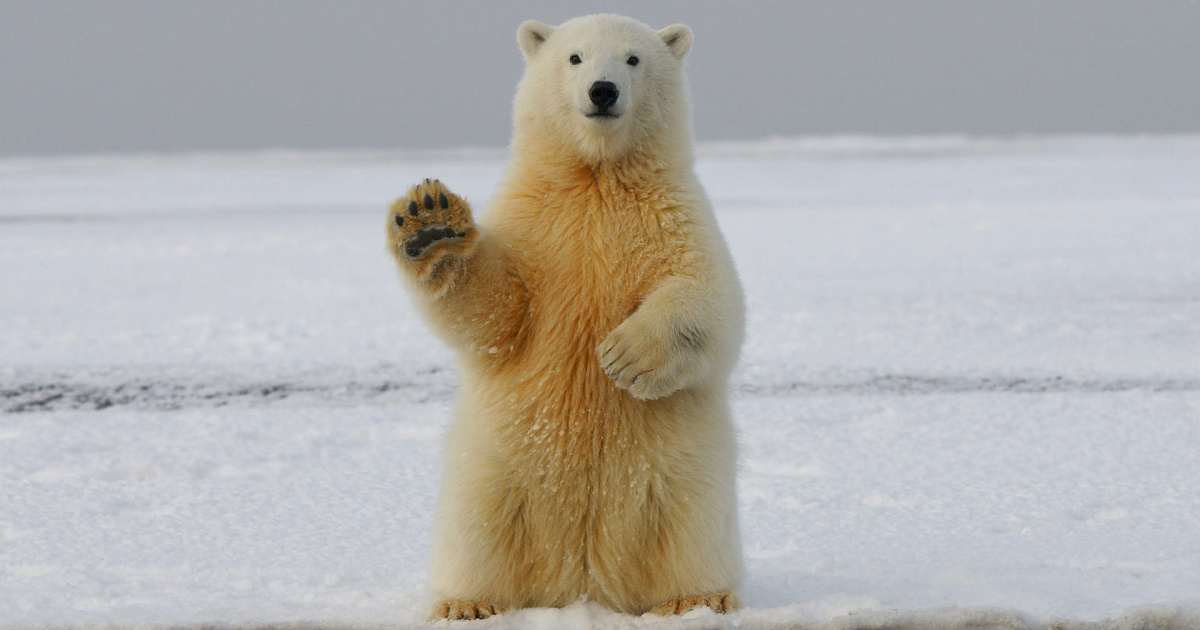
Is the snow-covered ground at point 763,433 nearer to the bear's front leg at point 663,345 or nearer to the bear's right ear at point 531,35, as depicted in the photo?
the bear's front leg at point 663,345

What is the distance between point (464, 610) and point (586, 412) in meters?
0.49

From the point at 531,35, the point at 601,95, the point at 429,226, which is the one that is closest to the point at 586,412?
the point at 429,226

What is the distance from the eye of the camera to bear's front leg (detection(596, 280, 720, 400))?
2.34 m

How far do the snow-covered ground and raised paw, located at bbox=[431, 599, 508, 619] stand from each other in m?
0.07

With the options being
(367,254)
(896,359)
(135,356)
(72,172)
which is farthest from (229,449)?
(72,172)

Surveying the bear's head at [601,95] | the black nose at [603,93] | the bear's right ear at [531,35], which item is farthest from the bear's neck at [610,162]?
the bear's right ear at [531,35]

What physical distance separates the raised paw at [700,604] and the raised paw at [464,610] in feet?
1.16

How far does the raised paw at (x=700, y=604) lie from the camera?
2506 mm

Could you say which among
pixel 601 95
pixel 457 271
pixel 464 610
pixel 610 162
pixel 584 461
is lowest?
pixel 464 610

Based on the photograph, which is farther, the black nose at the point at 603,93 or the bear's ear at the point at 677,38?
the bear's ear at the point at 677,38

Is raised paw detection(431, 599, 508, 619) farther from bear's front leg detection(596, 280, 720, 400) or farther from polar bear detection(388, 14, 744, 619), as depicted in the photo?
bear's front leg detection(596, 280, 720, 400)

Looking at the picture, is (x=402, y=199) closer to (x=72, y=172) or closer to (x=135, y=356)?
(x=135, y=356)

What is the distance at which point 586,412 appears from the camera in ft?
8.20

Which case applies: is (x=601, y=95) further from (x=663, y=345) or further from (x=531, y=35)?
(x=663, y=345)
